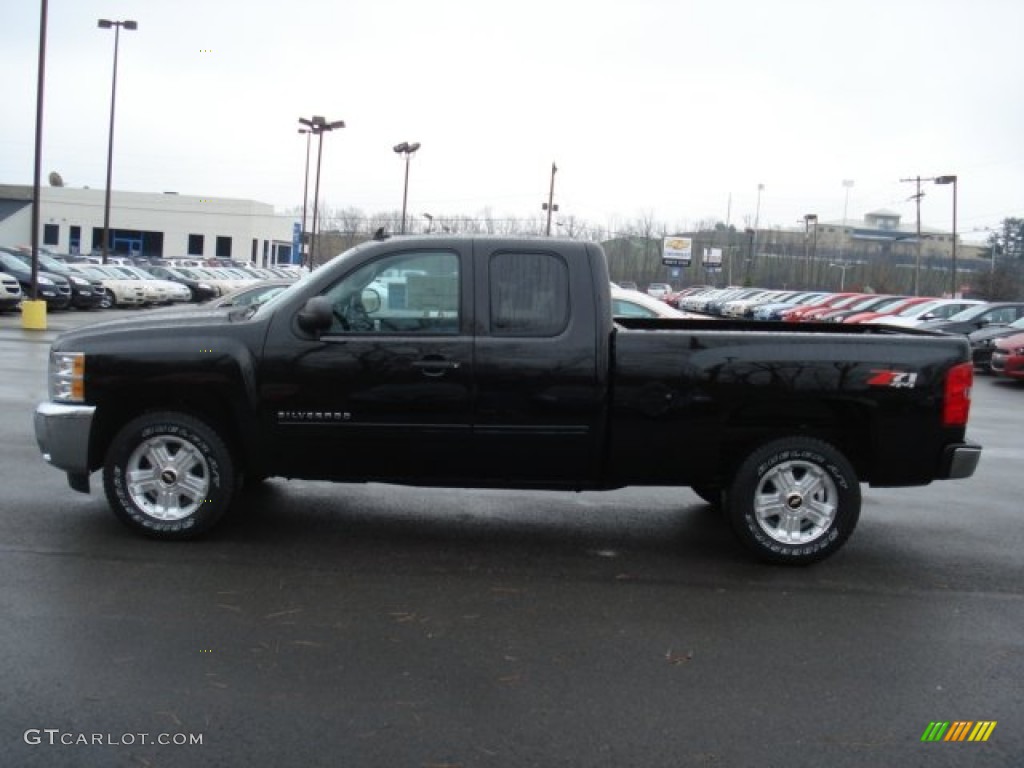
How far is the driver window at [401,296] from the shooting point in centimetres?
598

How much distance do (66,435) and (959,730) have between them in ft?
16.3

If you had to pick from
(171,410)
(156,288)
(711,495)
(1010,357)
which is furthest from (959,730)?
(156,288)

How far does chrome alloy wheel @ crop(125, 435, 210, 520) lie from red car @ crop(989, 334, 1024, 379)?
17.6 m

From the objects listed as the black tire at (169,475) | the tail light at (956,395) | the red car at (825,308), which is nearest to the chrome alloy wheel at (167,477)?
the black tire at (169,475)

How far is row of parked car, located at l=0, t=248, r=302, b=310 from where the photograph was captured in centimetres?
2808

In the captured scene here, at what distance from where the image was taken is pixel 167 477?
604cm

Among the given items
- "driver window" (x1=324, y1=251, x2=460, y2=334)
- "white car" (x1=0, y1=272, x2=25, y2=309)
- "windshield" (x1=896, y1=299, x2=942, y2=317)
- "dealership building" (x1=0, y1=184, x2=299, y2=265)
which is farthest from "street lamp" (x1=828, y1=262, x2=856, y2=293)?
"driver window" (x1=324, y1=251, x2=460, y2=334)

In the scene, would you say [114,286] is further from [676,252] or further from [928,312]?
[676,252]

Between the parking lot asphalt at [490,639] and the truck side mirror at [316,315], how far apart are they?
1.36m

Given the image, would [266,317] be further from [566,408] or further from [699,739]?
[699,739]

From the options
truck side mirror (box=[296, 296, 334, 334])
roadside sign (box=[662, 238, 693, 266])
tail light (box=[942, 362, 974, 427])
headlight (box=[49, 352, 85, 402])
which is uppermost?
roadside sign (box=[662, 238, 693, 266])

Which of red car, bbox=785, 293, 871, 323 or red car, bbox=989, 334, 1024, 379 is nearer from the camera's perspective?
red car, bbox=989, 334, 1024, 379

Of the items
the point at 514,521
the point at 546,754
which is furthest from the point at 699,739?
A: the point at 514,521

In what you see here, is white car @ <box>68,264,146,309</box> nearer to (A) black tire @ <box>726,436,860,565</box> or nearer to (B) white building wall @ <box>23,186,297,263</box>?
(A) black tire @ <box>726,436,860,565</box>
